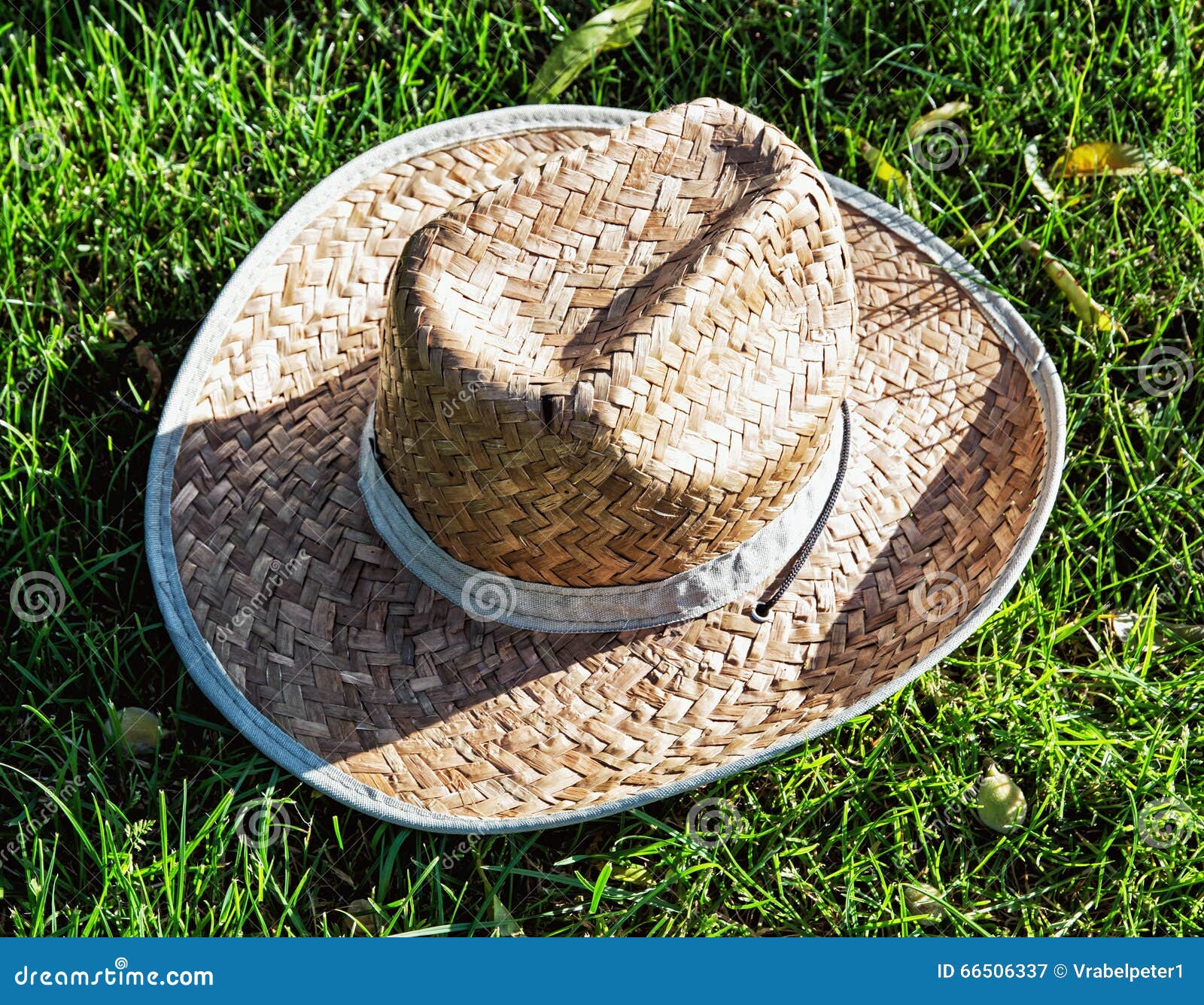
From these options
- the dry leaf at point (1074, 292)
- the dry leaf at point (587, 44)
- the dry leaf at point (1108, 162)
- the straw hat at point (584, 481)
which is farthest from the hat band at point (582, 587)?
the dry leaf at point (1108, 162)

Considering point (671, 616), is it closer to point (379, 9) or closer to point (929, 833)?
point (929, 833)

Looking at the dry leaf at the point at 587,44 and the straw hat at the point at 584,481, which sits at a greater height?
the dry leaf at the point at 587,44

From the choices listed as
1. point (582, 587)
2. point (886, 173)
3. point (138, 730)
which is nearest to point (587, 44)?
point (886, 173)

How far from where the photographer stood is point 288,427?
2.35 m

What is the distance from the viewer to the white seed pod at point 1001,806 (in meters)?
2.48

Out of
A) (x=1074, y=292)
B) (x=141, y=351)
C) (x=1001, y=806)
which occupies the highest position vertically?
(x=1074, y=292)

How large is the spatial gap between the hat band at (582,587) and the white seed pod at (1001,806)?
2.27 feet

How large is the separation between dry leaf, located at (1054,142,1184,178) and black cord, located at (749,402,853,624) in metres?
1.22

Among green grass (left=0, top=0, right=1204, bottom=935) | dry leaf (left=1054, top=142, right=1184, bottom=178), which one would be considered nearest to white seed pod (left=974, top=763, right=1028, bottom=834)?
green grass (left=0, top=0, right=1204, bottom=935)

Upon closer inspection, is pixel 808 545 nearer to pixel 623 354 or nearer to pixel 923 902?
pixel 623 354

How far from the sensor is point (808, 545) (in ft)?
7.38

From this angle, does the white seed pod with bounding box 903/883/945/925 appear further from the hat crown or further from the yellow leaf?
the yellow leaf

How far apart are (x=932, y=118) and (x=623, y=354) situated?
1543 millimetres

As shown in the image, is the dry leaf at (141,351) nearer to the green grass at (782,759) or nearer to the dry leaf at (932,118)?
the green grass at (782,759)
